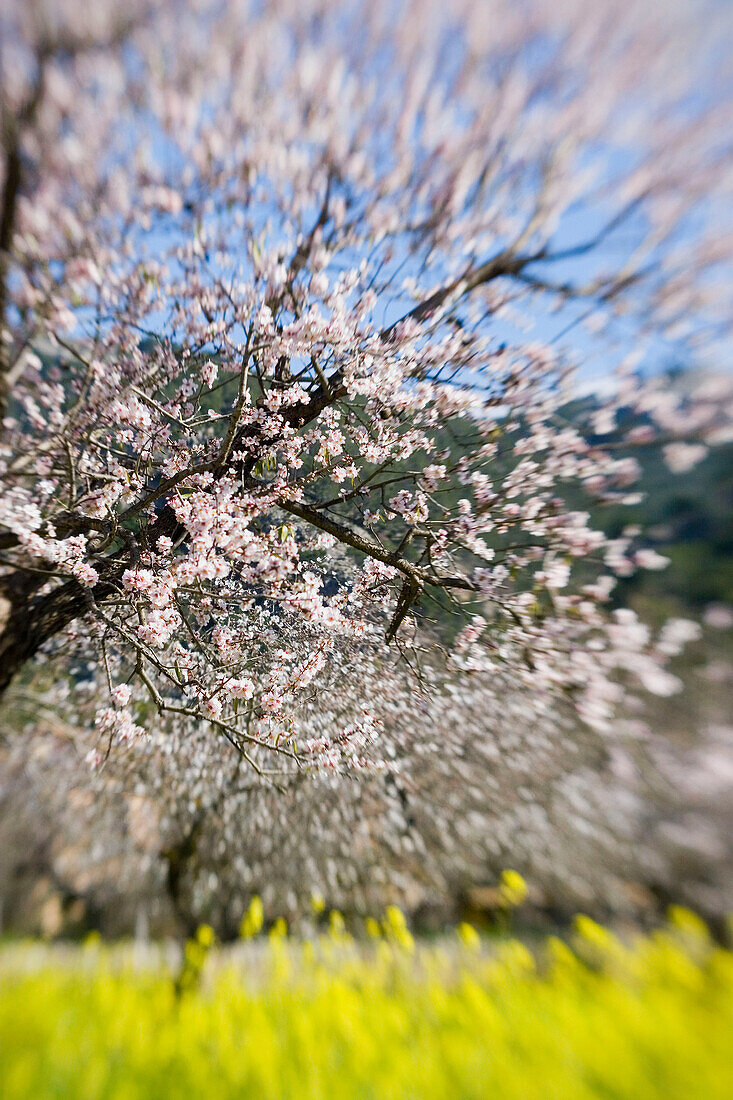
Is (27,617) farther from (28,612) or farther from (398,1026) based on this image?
(398,1026)

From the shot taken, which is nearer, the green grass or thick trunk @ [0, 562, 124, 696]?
the green grass

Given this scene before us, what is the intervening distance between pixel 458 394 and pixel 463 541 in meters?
1.37

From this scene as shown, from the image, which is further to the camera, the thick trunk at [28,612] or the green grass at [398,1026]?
the thick trunk at [28,612]

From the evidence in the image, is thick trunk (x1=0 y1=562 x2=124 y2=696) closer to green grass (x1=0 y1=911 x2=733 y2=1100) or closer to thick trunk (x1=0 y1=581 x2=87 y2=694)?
thick trunk (x1=0 y1=581 x2=87 y2=694)

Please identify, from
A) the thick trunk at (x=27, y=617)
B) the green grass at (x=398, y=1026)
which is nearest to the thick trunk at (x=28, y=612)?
the thick trunk at (x=27, y=617)

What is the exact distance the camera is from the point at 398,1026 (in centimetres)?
169

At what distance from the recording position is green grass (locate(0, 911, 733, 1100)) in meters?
1.37

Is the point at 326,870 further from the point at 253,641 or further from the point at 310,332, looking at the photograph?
the point at 310,332

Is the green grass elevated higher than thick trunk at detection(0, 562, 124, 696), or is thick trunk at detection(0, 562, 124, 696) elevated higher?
thick trunk at detection(0, 562, 124, 696)

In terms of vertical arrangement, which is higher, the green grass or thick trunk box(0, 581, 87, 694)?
thick trunk box(0, 581, 87, 694)

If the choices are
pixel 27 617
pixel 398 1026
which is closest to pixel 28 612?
pixel 27 617

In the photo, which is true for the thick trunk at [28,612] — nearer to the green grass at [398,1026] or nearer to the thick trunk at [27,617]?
the thick trunk at [27,617]

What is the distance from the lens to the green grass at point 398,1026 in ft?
4.49

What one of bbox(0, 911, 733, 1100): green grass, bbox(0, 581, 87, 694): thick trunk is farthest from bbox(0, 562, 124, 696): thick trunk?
bbox(0, 911, 733, 1100): green grass
